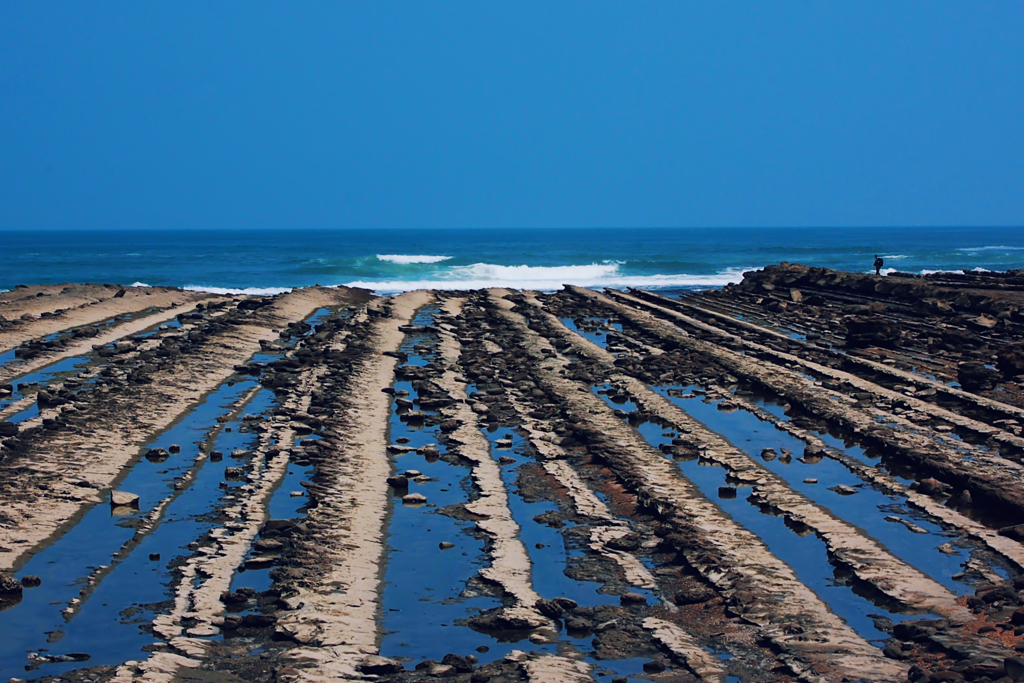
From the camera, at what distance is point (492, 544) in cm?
841

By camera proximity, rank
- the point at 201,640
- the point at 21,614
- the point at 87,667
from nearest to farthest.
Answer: the point at 87,667, the point at 201,640, the point at 21,614

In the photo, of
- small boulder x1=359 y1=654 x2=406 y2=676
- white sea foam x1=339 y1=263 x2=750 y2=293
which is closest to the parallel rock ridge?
small boulder x1=359 y1=654 x2=406 y2=676

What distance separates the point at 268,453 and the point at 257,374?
613 centimetres

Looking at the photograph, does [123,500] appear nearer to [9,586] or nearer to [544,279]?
[9,586]

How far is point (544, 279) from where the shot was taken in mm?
61625

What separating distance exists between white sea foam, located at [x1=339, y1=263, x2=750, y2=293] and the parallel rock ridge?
32297mm

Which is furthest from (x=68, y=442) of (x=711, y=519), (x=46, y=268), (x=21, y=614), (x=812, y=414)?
(x=46, y=268)

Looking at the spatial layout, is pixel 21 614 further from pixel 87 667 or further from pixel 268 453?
pixel 268 453

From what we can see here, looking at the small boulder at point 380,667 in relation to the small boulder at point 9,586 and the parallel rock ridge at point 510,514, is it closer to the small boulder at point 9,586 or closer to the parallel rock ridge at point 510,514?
the parallel rock ridge at point 510,514

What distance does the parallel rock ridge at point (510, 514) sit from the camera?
21.1 feet

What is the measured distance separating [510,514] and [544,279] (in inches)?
2075

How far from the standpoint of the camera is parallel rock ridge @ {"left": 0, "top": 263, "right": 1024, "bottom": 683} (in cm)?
643

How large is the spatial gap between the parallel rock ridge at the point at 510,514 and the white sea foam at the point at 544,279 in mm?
32297

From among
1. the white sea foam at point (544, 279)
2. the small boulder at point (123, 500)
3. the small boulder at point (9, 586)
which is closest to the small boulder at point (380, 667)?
the small boulder at point (9, 586)
